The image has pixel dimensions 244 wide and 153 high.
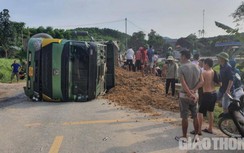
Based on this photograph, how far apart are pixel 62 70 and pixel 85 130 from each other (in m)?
4.47

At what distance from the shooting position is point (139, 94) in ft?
42.3

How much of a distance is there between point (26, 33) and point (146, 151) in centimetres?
6446

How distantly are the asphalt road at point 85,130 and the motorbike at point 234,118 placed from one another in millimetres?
452

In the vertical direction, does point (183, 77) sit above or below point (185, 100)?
above

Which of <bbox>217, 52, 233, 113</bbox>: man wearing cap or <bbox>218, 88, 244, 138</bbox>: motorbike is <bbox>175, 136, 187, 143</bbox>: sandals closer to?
<bbox>218, 88, 244, 138</bbox>: motorbike

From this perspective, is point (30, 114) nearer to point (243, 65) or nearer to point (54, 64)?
point (54, 64)

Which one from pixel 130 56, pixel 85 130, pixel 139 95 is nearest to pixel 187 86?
pixel 85 130

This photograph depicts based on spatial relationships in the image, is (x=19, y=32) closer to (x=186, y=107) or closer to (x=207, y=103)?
(x=207, y=103)

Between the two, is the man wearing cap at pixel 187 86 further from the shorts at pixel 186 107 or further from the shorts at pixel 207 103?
the shorts at pixel 207 103

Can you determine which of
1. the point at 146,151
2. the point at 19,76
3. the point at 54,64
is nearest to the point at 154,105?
the point at 54,64

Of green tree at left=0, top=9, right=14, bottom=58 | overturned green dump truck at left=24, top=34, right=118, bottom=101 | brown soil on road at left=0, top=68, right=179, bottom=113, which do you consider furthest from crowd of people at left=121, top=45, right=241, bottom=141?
green tree at left=0, top=9, right=14, bottom=58

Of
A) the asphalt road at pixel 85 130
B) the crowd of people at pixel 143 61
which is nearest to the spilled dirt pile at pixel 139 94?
the asphalt road at pixel 85 130

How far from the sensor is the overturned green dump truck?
12.1 metres

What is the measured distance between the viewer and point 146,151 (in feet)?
21.0
